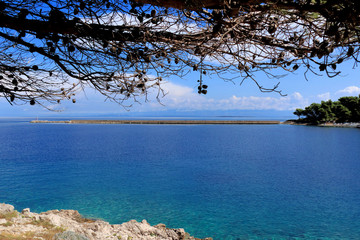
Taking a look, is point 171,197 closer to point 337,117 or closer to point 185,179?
point 185,179

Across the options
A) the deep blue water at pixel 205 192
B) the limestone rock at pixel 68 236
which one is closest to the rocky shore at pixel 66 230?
the limestone rock at pixel 68 236

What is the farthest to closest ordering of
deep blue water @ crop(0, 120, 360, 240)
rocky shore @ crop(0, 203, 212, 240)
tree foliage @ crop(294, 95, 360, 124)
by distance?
1. tree foliage @ crop(294, 95, 360, 124)
2. deep blue water @ crop(0, 120, 360, 240)
3. rocky shore @ crop(0, 203, 212, 240)

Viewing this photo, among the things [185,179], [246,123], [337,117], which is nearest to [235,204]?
[185,179]

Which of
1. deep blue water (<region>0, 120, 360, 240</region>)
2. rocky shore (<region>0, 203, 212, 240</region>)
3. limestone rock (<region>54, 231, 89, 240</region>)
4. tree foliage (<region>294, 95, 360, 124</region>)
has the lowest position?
deep blue water (<region>0, 120, 360, 240</region>)

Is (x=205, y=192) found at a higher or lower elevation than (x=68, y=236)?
lower

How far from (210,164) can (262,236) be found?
60.5ft

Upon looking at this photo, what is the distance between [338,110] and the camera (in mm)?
91062

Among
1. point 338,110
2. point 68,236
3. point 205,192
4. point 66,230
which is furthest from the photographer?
point 338,110

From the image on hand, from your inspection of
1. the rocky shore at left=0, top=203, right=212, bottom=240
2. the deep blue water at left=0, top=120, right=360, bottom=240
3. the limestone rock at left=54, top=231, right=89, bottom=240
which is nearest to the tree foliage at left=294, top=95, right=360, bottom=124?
the deep blue water at left=0, top=120, right=360, bottom=240

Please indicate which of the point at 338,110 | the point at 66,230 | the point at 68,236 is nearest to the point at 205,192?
the point at 66,230

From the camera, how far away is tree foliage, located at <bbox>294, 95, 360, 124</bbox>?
286ft

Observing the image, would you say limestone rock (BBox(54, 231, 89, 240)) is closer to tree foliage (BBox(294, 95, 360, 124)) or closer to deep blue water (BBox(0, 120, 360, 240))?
deep blue water (BBox(0, 120, 360, 240))

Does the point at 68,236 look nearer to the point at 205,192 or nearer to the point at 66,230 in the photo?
the point at 66,230

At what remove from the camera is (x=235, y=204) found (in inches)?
715
